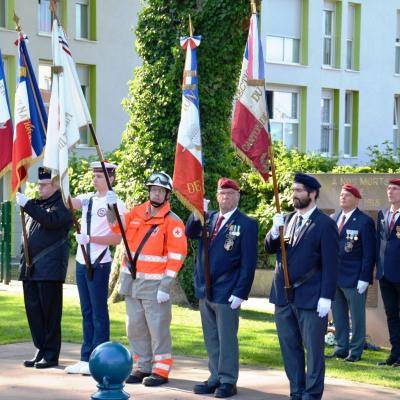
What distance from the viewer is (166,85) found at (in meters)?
15.6

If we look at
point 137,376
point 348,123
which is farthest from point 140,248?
point 348,123

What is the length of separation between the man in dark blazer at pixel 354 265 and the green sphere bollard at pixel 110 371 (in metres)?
6.31

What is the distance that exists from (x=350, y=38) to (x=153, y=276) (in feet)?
87.9

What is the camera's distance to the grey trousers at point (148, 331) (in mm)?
9688

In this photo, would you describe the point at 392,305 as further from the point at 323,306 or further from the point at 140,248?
the point at 140,248

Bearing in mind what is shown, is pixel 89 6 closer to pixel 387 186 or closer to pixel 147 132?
pixel 147 132

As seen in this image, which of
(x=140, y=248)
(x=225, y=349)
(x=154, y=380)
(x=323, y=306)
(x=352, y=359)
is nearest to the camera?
(x=323, y=306)

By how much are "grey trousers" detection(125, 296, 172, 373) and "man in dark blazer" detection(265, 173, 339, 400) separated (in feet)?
4.09

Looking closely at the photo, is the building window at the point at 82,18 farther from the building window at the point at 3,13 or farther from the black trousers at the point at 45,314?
the black trousers at the point at 45,314

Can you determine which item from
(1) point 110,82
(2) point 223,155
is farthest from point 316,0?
(2) point 223,155

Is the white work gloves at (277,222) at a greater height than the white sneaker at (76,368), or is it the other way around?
the white work gloves at (277,222)

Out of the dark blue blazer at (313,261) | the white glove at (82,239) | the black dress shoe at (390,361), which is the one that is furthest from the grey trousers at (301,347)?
the black dress shoe at (390,361)

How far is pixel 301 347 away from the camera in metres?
8.94

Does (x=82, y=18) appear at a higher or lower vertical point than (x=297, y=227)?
higher
